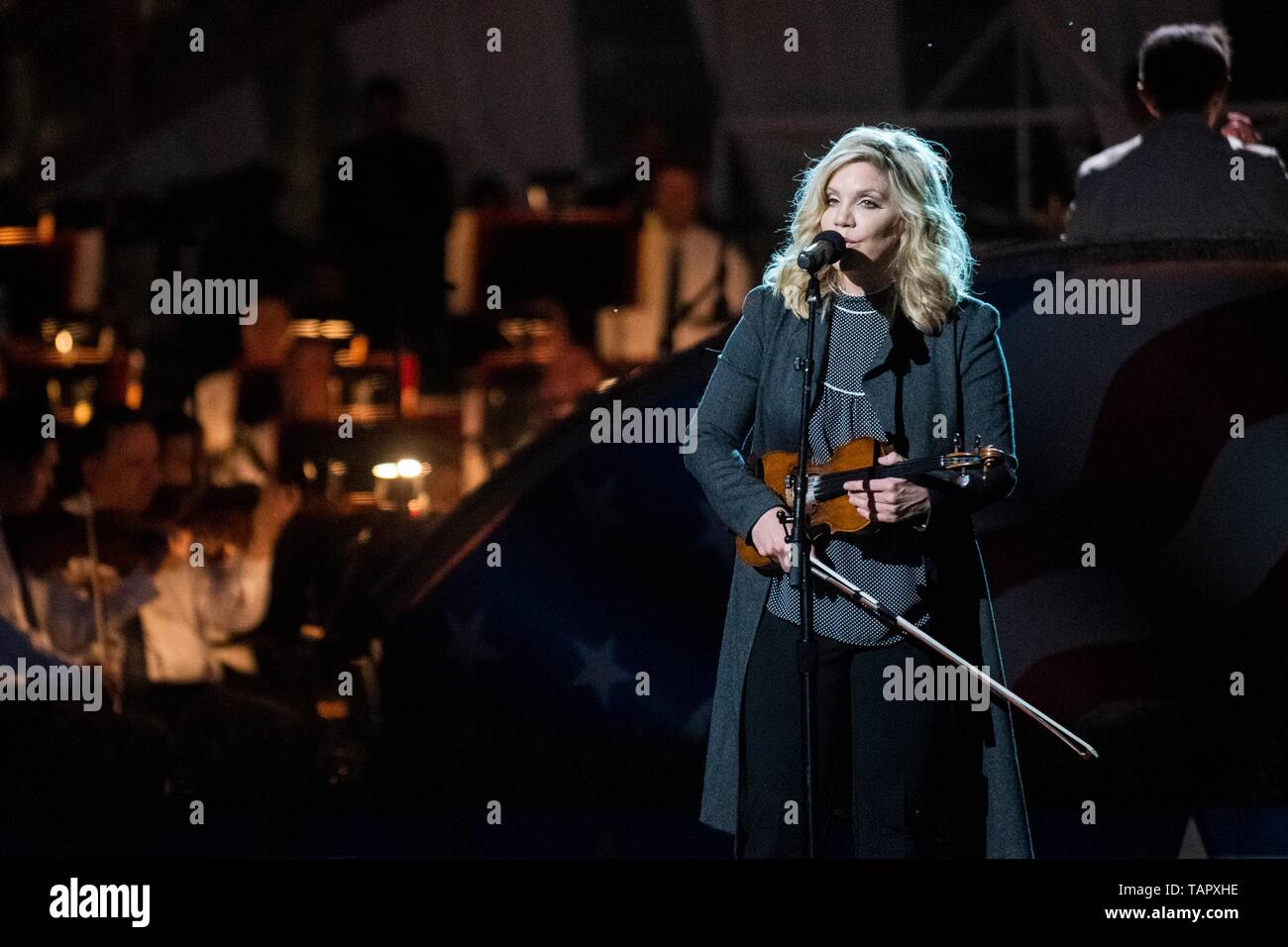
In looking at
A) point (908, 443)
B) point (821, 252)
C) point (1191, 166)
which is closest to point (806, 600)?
point (908, 443)

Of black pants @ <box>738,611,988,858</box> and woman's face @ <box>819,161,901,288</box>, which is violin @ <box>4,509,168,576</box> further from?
woman's face @ <box>819,161,901,288</box>

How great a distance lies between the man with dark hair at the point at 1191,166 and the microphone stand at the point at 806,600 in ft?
5.52

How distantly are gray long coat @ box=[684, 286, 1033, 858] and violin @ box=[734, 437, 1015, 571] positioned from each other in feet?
0.15

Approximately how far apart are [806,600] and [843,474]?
0.84 feet

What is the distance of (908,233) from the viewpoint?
136 inches

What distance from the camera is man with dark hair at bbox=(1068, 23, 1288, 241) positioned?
185 inches

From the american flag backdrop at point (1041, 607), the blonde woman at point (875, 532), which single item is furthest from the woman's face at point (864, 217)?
the american flag backdrop at point (1041, 607)

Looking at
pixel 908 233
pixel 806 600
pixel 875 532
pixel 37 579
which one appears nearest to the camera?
pixel 806 600

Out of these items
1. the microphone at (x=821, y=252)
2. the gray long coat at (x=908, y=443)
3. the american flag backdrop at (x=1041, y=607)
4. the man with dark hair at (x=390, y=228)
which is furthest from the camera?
the man with dark hair at (x=390, y=228)

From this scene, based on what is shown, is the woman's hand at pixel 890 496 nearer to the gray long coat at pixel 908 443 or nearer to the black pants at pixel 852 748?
the gray long coat at pixel 908 443

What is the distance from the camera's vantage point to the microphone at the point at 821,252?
10.6 ft

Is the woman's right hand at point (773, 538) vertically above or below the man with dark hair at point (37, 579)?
below

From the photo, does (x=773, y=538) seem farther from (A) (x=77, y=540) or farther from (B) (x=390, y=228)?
(A) (x=77, y=540)
